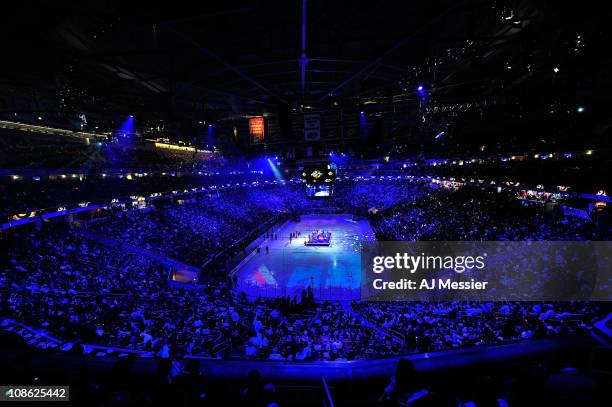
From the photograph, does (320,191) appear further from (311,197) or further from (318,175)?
(318,175)

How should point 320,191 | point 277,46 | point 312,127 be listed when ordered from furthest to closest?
point 320,191 < point 312,127 < point 277,46

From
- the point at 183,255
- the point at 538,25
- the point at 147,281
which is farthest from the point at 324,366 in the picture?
the point at 183,255

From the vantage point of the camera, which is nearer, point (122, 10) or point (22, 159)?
point (122, 10)

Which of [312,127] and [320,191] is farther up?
[312,127]

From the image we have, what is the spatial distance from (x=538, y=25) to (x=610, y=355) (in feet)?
27.9

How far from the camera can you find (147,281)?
13.4m

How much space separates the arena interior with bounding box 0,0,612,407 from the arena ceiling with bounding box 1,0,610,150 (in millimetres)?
61

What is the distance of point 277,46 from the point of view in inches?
243

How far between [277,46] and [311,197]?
15.1 meters

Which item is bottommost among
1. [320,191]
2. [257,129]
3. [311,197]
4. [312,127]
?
[311,197]

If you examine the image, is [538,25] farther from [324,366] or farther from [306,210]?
[306,210]

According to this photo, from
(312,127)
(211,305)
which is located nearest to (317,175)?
(312,127)

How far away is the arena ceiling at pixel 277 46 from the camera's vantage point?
17.3ft

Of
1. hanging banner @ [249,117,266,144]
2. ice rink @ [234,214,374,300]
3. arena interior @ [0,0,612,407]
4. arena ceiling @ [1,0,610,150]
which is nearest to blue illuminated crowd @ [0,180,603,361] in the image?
Result: arena interior @ [0,0,612,407]
